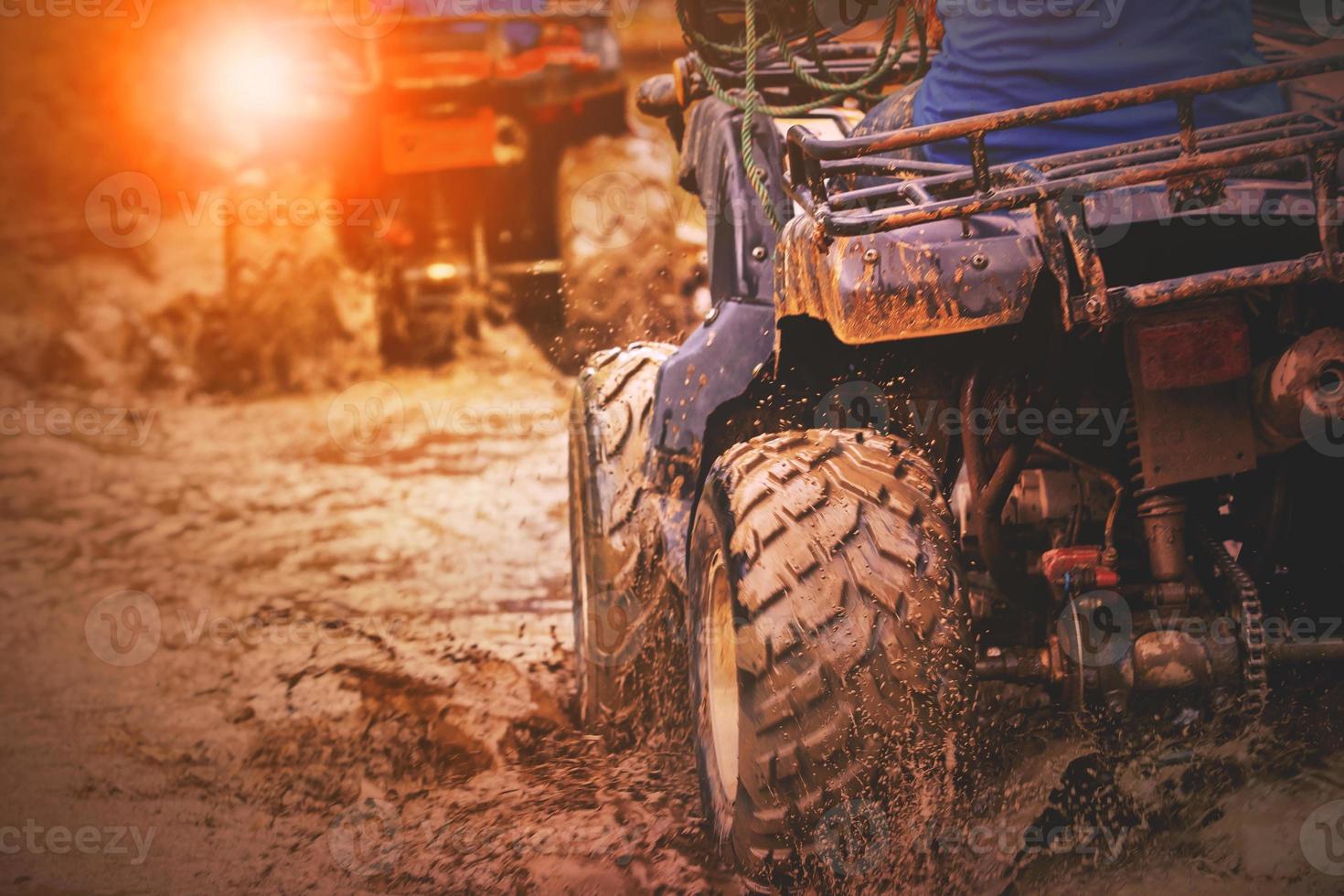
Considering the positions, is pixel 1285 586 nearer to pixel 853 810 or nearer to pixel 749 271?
pixel 853 810

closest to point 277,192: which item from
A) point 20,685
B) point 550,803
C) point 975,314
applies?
point 20,685

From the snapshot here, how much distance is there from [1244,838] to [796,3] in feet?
7.73

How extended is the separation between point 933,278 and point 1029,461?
62 cm

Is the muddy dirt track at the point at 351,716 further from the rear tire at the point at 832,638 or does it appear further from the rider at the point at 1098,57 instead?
the rider at the point at 1098,57

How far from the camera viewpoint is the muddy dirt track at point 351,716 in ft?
8.40

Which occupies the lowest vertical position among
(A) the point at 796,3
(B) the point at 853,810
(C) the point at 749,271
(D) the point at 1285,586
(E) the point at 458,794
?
(E) the point at 458,794

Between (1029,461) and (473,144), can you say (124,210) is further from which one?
(1029,461)

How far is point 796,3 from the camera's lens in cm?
362

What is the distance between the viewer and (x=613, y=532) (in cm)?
361

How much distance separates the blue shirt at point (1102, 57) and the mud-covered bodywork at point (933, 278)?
1.27 feet

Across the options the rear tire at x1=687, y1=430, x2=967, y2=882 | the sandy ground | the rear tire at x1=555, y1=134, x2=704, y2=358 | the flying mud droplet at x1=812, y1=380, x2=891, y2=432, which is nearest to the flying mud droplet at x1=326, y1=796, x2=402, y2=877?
the sandy ground

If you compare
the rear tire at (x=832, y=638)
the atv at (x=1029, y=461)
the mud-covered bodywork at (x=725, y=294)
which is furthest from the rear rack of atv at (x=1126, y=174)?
the mud-covered bodywork at (x=725, y=294)

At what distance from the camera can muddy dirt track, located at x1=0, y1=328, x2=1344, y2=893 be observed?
256 centimetres

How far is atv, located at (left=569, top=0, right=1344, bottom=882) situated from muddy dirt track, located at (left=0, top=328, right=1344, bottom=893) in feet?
0.93
